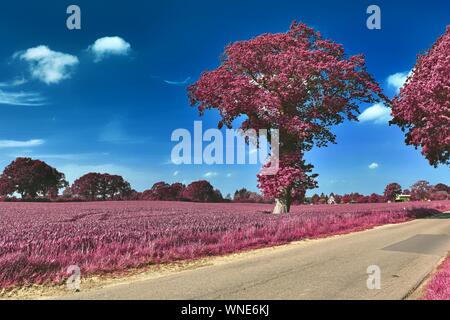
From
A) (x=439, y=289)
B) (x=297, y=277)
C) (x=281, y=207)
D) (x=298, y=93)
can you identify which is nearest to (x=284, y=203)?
(x=281, y=207)

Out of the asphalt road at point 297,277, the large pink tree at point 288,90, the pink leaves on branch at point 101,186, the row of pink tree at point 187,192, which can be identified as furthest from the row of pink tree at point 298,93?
the pink leaves on branch at point 101,186

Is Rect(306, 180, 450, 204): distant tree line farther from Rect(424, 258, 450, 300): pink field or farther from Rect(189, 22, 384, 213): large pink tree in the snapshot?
Rect(424, 258, 450, 300): pink field

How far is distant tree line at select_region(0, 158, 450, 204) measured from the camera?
107 meters

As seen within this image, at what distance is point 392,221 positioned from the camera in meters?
29.2

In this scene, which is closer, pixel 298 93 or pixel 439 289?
pixel 439 289

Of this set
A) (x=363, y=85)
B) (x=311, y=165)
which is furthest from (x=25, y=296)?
(x=363, y=85)

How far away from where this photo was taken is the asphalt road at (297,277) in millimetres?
7824

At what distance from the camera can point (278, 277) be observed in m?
9.29

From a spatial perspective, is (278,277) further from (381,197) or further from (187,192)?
(381,197)

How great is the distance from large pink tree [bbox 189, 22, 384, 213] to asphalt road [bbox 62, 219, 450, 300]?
52.9 feet

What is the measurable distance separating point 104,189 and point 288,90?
353ft

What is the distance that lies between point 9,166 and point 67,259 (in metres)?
113

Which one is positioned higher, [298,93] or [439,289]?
[298,93]

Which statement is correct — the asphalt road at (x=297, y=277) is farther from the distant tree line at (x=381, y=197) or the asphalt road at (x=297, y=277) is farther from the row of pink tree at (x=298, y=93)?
the distant tree line at (x=381, y=197)
